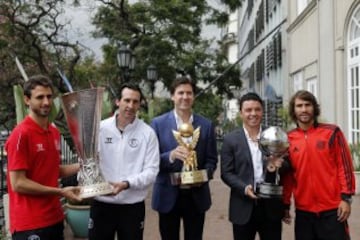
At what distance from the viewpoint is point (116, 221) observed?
13.0 feet

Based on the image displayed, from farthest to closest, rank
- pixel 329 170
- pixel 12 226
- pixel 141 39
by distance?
pixel 141 39, pixel 329 170, pixel 12 226

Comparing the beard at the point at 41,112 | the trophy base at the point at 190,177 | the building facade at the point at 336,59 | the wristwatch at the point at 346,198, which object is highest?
the building facade at the point at 336,59

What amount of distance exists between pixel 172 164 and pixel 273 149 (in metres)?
0.91

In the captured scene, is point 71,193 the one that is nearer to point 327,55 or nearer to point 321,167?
point 321,167

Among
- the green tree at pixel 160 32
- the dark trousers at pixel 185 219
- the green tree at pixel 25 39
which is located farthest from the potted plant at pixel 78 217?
the green tree at pixel 160 32

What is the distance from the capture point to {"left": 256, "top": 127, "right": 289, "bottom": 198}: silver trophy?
3.67m

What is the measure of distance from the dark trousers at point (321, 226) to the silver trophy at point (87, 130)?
1554 millimetres

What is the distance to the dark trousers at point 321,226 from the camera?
390 centimetres

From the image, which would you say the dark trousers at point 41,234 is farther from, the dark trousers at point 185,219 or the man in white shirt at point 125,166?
the dark trousers at point 185,219

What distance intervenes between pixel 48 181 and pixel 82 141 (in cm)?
38

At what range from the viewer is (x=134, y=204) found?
3.92 meters

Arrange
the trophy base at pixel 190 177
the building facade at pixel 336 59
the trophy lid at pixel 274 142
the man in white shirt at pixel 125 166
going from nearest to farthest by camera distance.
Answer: the trophy lid at pixel 274 142 < the man in white shirt at pixel 125 166 < the trophy base at pixel 190 177 < the building facade at pixel 336 59

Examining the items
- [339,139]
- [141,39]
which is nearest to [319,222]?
[339,139]

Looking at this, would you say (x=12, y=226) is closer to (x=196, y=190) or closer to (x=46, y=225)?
(x=46, y=225)
